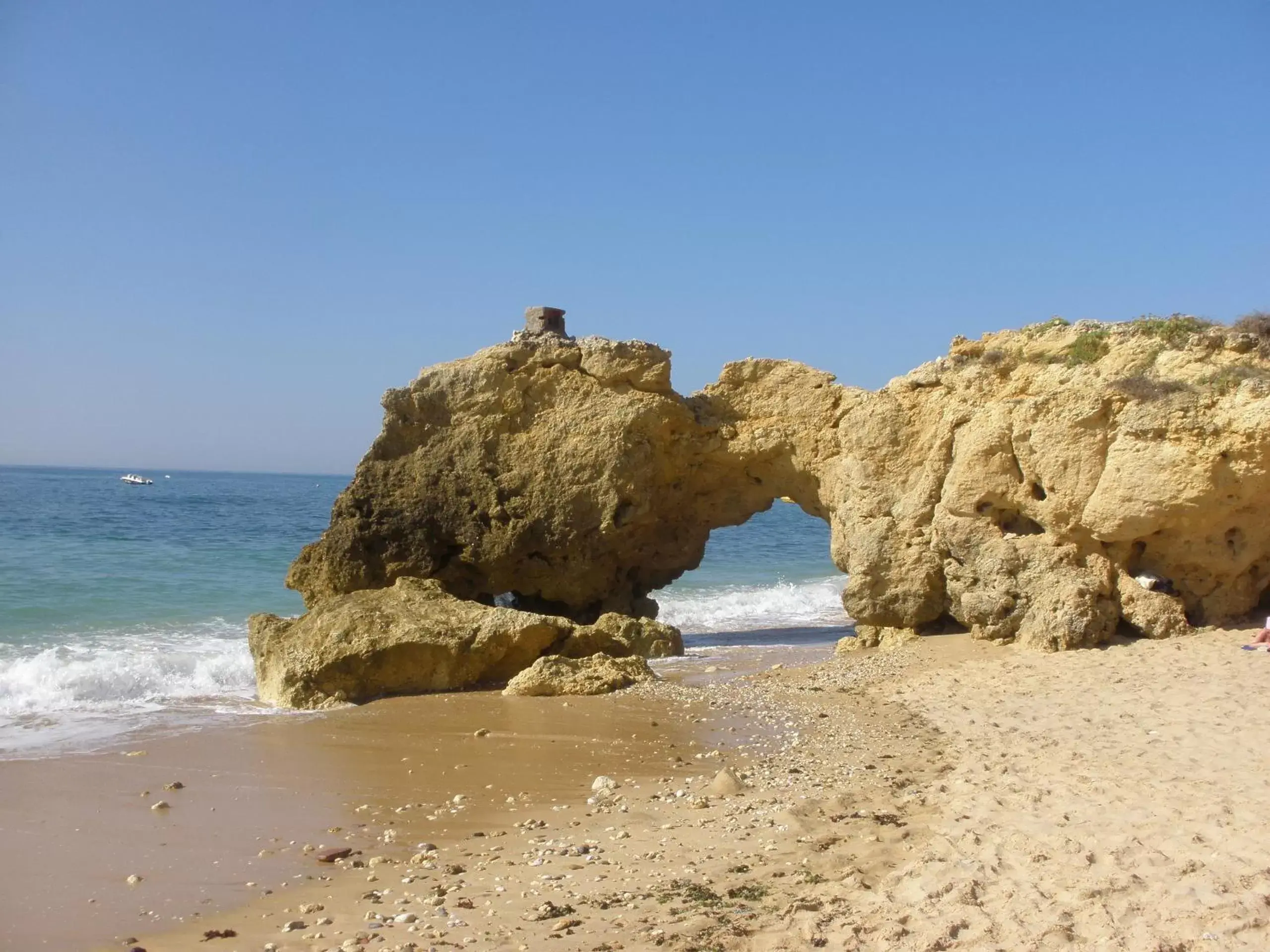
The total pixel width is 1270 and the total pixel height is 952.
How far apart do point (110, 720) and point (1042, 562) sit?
949 cm

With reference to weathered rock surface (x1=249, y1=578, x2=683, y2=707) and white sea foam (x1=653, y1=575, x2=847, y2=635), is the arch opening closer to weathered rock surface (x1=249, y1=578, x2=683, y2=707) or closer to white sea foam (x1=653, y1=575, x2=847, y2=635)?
white sea foam (x1=653, y1=575, x2=847, y2=635)

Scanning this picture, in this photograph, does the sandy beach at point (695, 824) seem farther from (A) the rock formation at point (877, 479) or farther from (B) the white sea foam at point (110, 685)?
(A) the rock formation at point (877, 479)

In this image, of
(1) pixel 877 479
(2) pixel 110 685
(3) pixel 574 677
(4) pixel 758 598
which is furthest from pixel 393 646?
(4) pixel 758 598

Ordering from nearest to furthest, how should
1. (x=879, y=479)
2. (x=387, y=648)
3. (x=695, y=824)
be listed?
(x=695, y=824) → (x=387, y=648) → (x=879, y=479)

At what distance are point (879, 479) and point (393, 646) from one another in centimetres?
596

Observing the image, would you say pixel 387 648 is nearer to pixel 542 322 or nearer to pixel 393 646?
pixel 393 646

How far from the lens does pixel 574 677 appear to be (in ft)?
33.7

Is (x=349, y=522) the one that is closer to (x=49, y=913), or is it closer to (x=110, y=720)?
(x=110, y=720)

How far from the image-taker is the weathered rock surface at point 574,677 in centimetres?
1016

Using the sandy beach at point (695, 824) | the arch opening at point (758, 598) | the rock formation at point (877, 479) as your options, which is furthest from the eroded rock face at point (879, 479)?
the sandy beach at point (695, 824)

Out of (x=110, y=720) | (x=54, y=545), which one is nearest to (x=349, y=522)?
(x=110, y=720)

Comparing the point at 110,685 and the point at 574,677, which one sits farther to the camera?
the point at 110,685

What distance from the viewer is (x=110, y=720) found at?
9.67 m

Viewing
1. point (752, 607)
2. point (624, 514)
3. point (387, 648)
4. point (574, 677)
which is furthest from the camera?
point (752, 607)
